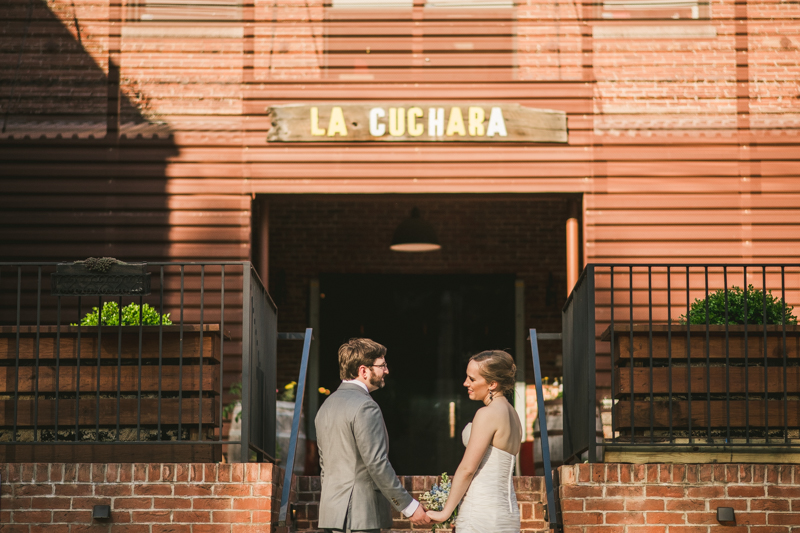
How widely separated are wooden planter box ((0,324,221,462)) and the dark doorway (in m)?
5.17

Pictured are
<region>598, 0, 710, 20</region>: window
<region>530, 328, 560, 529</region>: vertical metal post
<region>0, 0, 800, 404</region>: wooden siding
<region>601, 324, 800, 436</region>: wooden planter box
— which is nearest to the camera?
<region>530, 328, 560, 529</region>: vertical metal post

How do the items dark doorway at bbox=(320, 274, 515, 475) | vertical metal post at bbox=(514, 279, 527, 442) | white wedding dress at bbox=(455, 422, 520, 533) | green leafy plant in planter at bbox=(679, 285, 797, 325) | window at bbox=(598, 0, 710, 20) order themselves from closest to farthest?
white wedding dress at bbox=(455, 422, 520, 533) < green leafy plant in planter at bbox=(679, 285, 797, 325) < window at bbox=(598, 0, 710, 20) < vertical metal post at bbox=(514, 279, 527, 442) < dark doorway at bbox=(320, 274, 515, 475)

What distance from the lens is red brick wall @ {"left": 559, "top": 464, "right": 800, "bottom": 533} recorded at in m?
5.11

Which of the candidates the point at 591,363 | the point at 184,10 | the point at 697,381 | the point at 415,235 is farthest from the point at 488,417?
the point at 184,10

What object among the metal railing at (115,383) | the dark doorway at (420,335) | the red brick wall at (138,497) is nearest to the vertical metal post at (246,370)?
the metal railing at (115,383)

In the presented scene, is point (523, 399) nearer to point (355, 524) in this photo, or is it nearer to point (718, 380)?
point (718, 380)

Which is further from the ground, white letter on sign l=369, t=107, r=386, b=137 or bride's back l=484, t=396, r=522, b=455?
white letter on sign l=369, t=107, r=386, b=137

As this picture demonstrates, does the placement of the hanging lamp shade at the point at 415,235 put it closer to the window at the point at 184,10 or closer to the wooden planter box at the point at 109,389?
the window at the point at 184,10

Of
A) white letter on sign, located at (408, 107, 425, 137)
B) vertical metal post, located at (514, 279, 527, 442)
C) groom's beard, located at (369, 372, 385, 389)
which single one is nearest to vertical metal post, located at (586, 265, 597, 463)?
groom's beard, located at (369, 372, 385, 389)

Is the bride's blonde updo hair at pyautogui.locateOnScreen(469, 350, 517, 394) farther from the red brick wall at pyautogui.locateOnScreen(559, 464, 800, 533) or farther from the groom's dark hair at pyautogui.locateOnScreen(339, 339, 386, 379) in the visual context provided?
the red brick wall at pyautogui.locateOnScreen(559, 464, 800, 533)

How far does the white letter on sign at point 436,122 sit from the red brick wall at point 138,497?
407 cm

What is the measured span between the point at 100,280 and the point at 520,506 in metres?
2.97

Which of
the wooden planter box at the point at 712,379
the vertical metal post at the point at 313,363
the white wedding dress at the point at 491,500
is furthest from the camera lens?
the vertical metal post at the point at 313,363

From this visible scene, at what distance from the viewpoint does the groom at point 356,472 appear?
427cm
